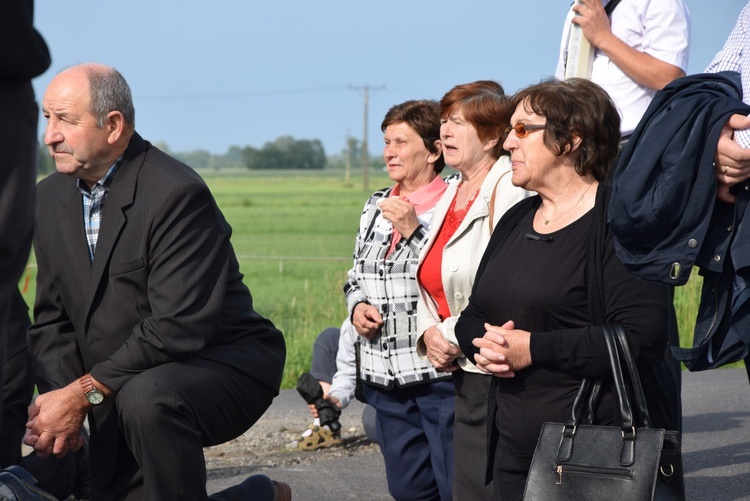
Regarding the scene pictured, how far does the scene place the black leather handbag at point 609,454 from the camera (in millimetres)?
3074

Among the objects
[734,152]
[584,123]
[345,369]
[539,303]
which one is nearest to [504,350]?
[539,303]

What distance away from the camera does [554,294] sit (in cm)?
353

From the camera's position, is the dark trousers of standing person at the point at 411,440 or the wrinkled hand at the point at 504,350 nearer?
the wrinkled hand at the point at 504,350

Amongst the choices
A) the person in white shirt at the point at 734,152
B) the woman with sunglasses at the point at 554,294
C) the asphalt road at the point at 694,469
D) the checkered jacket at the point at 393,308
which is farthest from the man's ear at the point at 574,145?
the asphalt road at the point at 694,469

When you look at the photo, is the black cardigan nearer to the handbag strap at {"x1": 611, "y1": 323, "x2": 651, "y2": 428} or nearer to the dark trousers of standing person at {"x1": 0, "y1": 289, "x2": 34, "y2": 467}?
the handbag strap at {"x1": 611, "y1": 323, "x2": 651, "y2": 428}

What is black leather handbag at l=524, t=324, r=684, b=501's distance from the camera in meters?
3.07

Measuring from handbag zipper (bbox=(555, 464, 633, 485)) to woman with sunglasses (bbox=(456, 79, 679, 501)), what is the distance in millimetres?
299

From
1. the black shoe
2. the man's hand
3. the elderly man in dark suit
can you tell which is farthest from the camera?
the man's hand

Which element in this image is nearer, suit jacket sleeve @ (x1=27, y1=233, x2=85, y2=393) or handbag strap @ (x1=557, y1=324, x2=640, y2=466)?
handbag strap @ (x1=557, y1=324, x2=640, y2=466)

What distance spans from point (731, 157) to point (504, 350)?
1067 millimetres

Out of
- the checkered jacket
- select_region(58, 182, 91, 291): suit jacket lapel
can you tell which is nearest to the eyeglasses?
the checkered jacket

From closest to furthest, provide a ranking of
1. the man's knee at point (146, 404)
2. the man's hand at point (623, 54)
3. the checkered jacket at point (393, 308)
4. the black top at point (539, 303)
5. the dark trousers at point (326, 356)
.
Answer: the black top at point (539, 303) → the man's knee at point (146, 404) → the man's hand at point (623, 54) → the checkered jacket at point (393, 308) → the dark trousers at point (326, 356)

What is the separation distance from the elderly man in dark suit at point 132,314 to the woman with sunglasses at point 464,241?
0.74 m

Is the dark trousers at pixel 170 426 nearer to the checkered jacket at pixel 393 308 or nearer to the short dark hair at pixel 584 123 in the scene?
the checkered jacket at pixel 393 308
